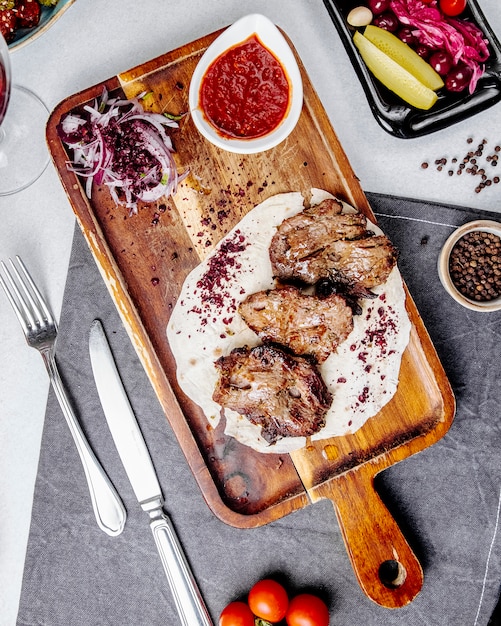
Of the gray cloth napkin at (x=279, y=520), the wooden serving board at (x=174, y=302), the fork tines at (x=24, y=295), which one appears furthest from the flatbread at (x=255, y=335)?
the fork tines at (x=24, y=295)

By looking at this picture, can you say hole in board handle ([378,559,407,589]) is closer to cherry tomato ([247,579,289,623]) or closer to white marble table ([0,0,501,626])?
cherry tomato ([247,579,289,623])

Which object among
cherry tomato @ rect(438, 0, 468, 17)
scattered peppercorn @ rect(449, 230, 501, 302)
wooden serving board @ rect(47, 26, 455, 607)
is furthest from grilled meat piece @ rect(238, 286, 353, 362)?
cherry tomato @ rect(438, 0, 468, 17)

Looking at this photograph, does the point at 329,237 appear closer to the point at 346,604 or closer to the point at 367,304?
the point at 367,304

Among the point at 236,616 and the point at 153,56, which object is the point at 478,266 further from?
the point at 236,616

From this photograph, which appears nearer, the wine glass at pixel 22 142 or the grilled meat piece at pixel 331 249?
the grilled meat piece at pixel 331 249

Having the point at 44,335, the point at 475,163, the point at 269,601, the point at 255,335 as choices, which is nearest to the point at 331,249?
the point at 255,335

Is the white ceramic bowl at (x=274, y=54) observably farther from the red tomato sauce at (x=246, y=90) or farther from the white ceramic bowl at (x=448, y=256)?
the white ceramic bowl at (x=448, y=256)
